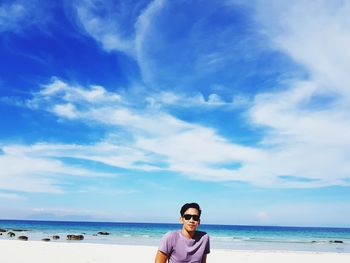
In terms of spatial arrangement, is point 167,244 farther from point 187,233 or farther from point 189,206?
point 189,206

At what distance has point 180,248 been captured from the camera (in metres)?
4.64

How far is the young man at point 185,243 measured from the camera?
182 inches

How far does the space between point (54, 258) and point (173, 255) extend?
11370mm

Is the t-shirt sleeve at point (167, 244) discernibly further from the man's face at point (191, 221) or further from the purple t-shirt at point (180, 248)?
the man's face at point (191, 221)

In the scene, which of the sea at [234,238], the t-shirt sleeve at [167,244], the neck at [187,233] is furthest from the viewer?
the sea at [234,238]

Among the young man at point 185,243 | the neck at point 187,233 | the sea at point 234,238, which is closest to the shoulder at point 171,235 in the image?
the young man at point 185,243

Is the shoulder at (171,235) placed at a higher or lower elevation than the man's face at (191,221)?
lower

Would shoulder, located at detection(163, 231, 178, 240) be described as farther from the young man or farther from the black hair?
the black hair

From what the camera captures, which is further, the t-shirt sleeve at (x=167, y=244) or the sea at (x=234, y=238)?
the sea at (x=234, y=238)

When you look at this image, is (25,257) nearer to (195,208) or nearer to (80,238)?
(195,208)

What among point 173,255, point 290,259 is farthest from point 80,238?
point 173,255

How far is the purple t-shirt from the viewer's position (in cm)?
462

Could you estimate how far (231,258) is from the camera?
658 inches

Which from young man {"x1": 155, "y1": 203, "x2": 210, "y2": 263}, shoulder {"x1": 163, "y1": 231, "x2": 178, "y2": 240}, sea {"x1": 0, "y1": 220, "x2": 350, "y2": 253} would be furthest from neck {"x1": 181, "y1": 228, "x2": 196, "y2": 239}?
sea {"x1": 0, "y1": 220, "x2": 350, "y2": 253}
